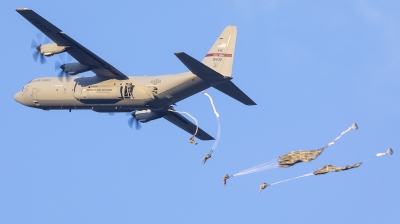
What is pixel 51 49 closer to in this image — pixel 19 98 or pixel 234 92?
pixel 19 98

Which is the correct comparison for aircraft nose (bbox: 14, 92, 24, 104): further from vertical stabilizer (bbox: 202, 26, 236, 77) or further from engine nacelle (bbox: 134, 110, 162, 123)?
A: vertical stabilizer (bbox: 202, 26, 236, 77)

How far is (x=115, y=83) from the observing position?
47.7m

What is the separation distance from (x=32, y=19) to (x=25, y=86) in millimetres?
7313

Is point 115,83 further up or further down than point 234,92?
further up

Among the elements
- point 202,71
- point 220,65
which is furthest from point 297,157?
point 220,65

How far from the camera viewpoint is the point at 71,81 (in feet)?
162

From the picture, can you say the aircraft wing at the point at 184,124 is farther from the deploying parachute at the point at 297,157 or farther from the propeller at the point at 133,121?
the deploying parachute at the point at 297,157

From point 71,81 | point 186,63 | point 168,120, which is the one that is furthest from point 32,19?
point 168,120

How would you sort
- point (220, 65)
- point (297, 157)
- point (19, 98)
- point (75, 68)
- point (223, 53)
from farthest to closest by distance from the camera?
1. point (19, 98)
2. point (75, 68)
3. point (223, 53)
4. point (220, 65)
5. point (297, 157)

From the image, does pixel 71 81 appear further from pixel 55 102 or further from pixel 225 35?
pixel 225 35

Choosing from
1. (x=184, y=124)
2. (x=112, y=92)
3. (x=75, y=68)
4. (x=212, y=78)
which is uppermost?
(x=75, y=68)

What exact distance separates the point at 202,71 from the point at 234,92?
4.17 m

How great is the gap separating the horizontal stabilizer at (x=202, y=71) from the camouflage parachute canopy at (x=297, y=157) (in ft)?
27.5

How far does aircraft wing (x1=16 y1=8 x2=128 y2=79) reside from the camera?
4534 cm
